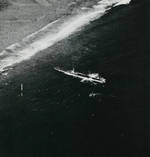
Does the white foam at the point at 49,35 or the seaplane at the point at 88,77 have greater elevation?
the white foam at the point at 49,35

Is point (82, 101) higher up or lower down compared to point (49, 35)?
lower down

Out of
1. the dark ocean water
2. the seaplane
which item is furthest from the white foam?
the seaplane

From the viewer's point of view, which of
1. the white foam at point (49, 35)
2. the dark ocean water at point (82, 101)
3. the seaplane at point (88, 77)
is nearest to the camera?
the dark ocean water at point (82, 101)

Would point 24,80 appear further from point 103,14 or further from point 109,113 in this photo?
point 103,14

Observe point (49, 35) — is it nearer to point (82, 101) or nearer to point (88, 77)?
point (88, 77)

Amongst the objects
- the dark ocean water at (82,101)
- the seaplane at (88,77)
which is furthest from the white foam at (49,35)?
the seaplane at (88,77)

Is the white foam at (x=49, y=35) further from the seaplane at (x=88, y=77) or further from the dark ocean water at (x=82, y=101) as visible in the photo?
the seaplane at (x=88, y=77)

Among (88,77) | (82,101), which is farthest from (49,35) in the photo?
(82,101)

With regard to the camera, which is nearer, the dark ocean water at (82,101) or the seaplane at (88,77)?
the dark ocean water at (82,101)
